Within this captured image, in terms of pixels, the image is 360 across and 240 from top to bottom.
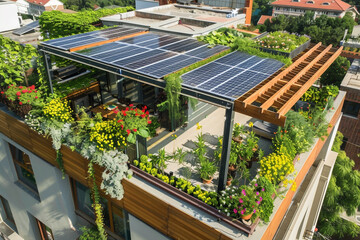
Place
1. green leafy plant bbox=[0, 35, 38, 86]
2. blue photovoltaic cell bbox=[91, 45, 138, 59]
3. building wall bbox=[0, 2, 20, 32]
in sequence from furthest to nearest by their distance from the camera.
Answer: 1. building wall bbox=[0, 2, 20, 32]
2. green leafy plant bbox=[0, 35, 38, 86]
3. blue photovoltaic cell bbox=[91, 45, 138, 59]

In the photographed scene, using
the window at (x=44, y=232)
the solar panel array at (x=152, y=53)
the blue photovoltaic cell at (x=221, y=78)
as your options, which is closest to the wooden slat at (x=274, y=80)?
the blue photovoltaic cell at (x=221, y=78)

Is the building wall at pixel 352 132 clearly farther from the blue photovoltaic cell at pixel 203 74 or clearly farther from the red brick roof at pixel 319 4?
the red brick roof at pixel 319 4

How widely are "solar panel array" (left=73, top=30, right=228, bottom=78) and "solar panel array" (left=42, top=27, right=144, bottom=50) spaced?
2.37 feet

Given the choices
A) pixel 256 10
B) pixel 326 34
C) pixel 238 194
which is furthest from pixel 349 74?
pixel 256 10

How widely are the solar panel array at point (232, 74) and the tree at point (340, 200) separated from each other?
45.7 feet

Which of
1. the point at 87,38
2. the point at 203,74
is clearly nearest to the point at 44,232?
the point at 87,38

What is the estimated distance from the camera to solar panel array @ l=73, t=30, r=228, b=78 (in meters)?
9.43

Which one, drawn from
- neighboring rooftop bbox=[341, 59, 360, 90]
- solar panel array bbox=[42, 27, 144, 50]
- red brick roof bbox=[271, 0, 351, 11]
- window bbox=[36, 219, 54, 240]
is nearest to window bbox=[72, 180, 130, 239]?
window bbox=[36, 219, 54, 240]

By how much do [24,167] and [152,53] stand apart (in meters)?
9.29

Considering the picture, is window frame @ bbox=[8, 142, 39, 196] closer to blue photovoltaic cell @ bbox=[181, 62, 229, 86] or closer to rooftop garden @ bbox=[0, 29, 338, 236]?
rooftop garden @ bbox=[0, 29, 338, 236]

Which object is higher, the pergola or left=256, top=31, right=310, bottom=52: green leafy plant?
left=256, top=31, right=310, bottom=52: green leafy plant

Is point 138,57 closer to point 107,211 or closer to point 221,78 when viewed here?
point 221,78

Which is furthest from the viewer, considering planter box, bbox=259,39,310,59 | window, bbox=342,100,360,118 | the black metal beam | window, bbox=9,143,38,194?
window, bbox=342,100,360,118

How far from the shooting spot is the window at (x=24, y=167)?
14219mm
